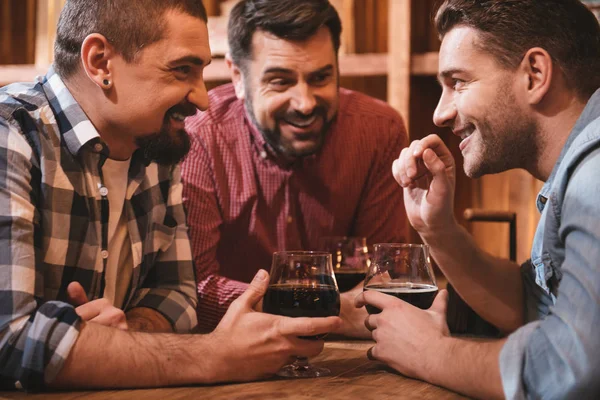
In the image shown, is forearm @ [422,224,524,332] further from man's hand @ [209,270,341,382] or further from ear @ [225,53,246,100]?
ear @ [225,53,246,100]

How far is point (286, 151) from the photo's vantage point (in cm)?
266

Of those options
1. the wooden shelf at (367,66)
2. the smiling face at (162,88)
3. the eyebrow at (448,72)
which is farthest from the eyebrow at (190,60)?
the wooden shelf at (367,66)

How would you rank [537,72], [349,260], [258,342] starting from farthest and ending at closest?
[349,260]
[537,72]
[258,342]

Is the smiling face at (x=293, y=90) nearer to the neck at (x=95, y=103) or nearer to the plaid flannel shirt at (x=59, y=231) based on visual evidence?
the plaid flannel shirt at (x=59, y=231)

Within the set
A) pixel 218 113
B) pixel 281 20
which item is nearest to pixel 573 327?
pixel 281 20

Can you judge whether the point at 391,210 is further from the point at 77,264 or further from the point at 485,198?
the point at 77,264

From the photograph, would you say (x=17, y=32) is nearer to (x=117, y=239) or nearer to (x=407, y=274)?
(x=117, y=239)

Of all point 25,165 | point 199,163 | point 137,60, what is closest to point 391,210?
point 199,163

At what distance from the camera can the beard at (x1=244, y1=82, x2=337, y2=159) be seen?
2635 mm

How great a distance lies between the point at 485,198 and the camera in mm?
3389

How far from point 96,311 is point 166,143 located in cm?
58

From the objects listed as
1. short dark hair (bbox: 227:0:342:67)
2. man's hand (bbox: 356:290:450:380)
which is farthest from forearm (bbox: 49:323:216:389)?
short dark hair (bbox: 227:0:342:67)

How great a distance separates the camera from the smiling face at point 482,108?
5.77 feet

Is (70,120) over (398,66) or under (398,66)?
under
